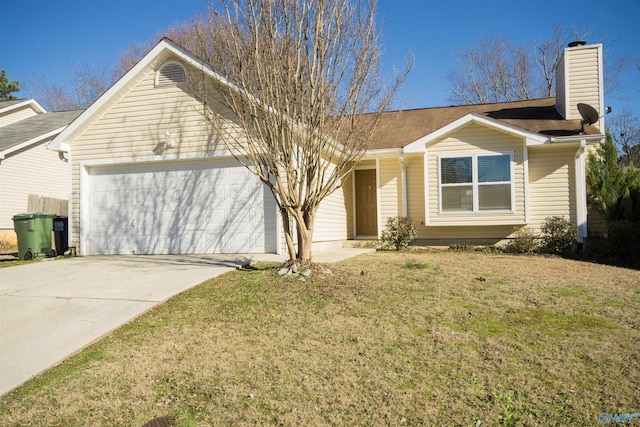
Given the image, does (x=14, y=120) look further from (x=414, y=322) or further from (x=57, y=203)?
(x=414, y=322)

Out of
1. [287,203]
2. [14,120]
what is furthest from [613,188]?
[14,120]

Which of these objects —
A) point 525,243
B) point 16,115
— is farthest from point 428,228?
point 16,115

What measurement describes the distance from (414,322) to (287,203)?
9.95ft

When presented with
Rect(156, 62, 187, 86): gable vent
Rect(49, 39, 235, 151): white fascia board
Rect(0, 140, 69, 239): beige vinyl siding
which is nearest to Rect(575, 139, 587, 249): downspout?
Rect(49, 39, 235, 151): white fascia board

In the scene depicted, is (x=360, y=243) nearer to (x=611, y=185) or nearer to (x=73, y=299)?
(x=611, y=185)

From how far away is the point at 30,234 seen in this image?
11.9 metres

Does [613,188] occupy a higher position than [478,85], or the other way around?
[478,85]

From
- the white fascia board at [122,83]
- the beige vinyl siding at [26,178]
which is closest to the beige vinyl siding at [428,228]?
the white fascia board at [122,83]

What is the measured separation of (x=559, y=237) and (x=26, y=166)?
17.9m

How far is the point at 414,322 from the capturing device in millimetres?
5406

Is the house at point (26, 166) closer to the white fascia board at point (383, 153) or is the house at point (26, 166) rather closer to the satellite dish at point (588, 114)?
the white fascia board at point (383, 153)

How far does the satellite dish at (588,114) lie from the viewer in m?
11.9

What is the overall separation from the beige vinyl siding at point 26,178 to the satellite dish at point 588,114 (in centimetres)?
1675

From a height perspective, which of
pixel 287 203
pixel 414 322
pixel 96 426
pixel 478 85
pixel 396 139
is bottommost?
pixel 96 426
